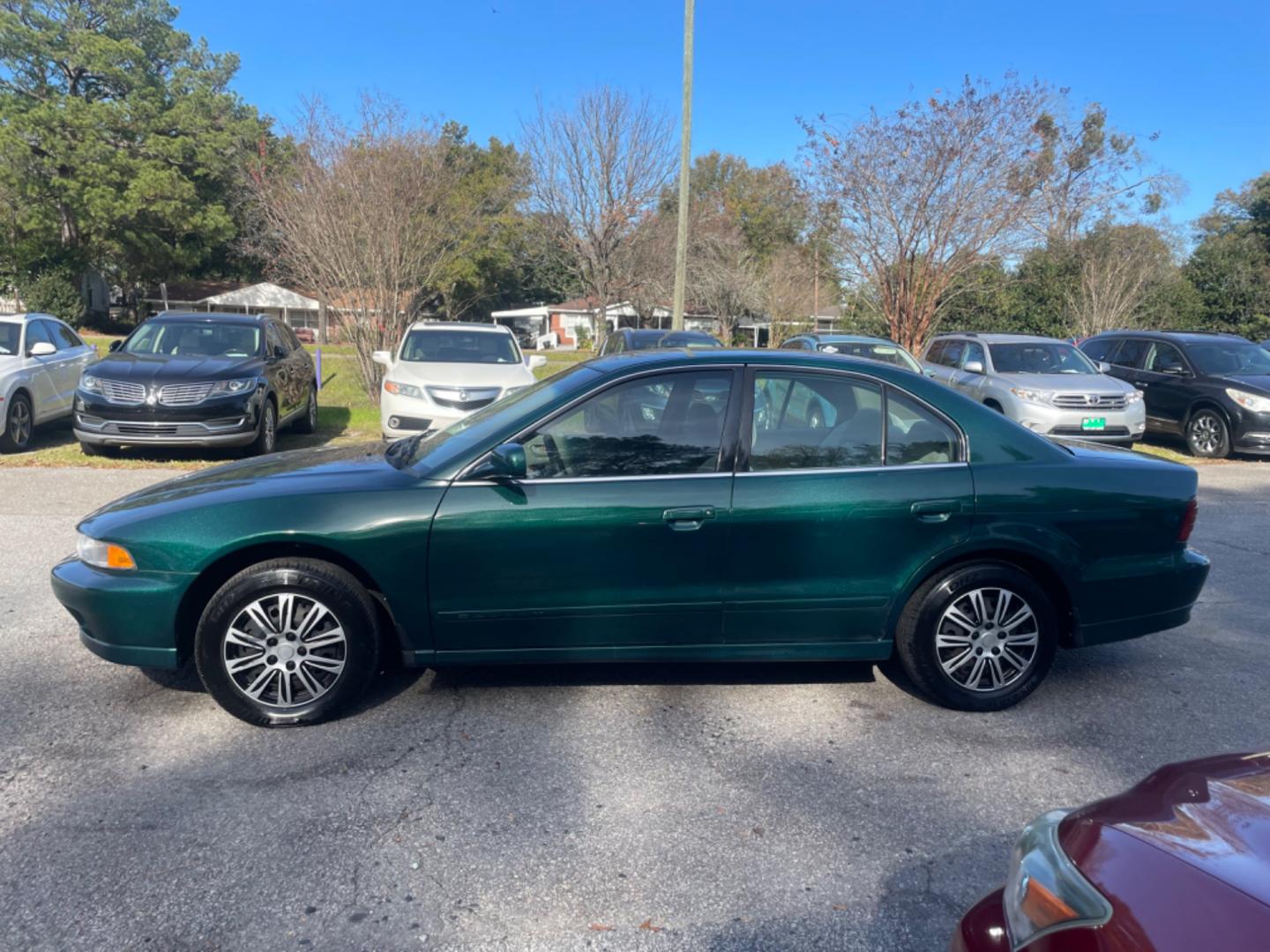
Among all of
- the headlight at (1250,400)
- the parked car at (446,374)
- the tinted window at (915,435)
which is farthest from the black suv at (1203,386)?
the tinted window at (915,435)

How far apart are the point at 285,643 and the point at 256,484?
716 mm

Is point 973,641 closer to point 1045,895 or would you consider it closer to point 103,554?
point 1045,895

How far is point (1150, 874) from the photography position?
62.2 inches

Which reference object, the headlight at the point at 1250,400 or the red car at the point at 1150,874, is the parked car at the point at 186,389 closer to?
the red car at the point at 1150,874

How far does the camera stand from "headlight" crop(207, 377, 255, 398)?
997 cm

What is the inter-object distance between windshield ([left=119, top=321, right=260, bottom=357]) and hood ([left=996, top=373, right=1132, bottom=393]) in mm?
9876

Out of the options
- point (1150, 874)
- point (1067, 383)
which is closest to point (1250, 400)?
point (1067, 383)

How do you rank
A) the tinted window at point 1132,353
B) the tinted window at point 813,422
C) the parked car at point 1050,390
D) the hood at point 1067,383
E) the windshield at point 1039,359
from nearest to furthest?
the tinted window at point 813,422 → the parked car at point 1050,390 → the hood at point 1067,383 → the windshield at point 1039,359 → the tinted window at point 1132,353

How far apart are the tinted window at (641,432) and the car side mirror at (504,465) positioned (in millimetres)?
127

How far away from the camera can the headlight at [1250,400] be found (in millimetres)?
12164

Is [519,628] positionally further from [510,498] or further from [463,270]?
[463,270]

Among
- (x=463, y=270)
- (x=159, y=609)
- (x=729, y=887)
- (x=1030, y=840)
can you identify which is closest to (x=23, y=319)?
(x=159, y=609)

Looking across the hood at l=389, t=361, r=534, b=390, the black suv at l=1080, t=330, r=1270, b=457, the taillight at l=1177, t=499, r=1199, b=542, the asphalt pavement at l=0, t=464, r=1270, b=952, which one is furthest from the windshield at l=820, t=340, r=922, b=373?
the taillight at l=1177, t=499, r=1199, b=542

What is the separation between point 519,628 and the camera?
3.88 meters
